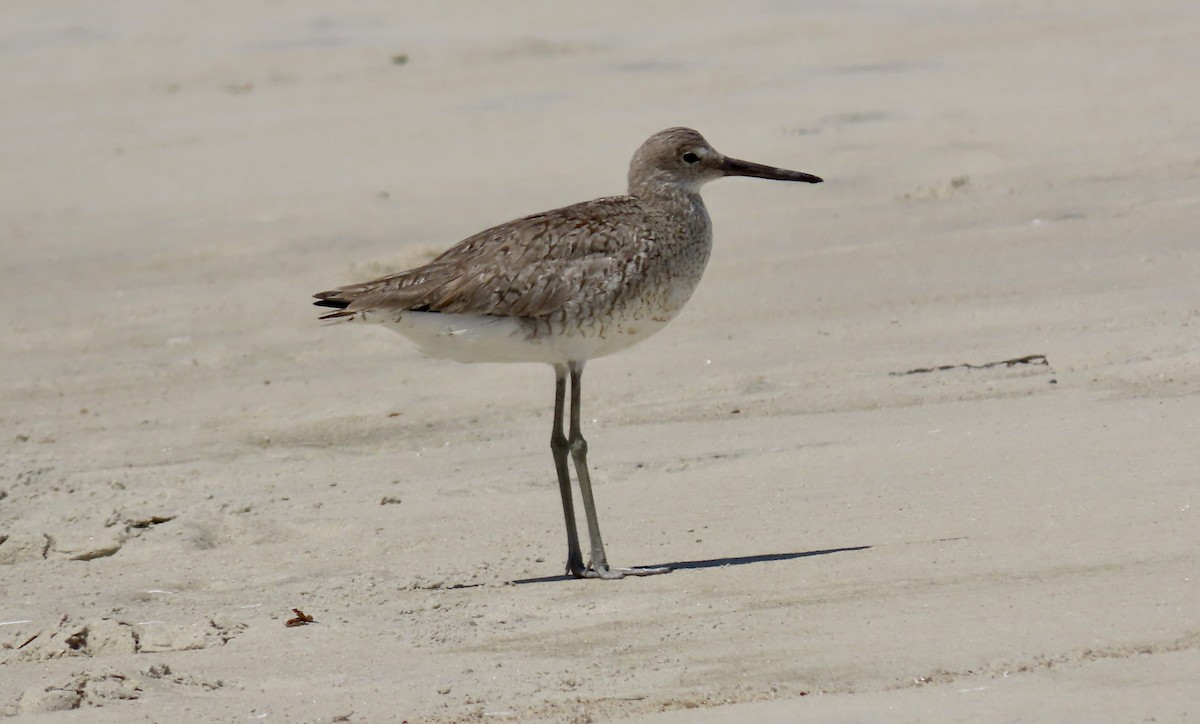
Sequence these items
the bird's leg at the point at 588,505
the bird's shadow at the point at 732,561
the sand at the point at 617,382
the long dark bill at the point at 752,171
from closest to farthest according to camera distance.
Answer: the sand at the point at 617,382
the bird's shadow at the point at 732,561
the bird's leg at the point at 588,505
the long dark bill at the point at 752,171

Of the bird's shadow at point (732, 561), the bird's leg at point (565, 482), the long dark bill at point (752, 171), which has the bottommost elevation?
the bird's shadow at point (732, 561)

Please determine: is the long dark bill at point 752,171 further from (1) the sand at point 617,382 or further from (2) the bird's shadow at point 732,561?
(2) the bird's shadow at point 732,561

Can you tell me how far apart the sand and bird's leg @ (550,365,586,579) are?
17cm

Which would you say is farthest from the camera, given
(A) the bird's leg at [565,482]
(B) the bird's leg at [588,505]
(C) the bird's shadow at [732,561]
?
(A) the bird's leg at [565,482]

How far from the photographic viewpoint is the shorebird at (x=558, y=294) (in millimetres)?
6188

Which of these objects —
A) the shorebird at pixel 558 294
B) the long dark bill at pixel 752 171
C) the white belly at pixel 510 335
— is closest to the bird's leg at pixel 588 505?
the shorebird at pixel 558 294

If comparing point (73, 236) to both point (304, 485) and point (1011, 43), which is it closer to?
point (304, 485)

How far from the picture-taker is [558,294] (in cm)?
617

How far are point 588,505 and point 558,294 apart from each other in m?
0.79

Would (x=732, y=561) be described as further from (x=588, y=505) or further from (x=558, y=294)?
(x=558, y=294)

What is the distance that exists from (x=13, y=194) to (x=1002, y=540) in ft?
26.9

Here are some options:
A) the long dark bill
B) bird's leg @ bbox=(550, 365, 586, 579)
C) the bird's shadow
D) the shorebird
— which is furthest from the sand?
the long dark bill

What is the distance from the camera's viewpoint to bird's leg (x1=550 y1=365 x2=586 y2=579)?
20.6 ft

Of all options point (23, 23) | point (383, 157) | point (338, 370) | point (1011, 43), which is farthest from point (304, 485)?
point (23, 23)
